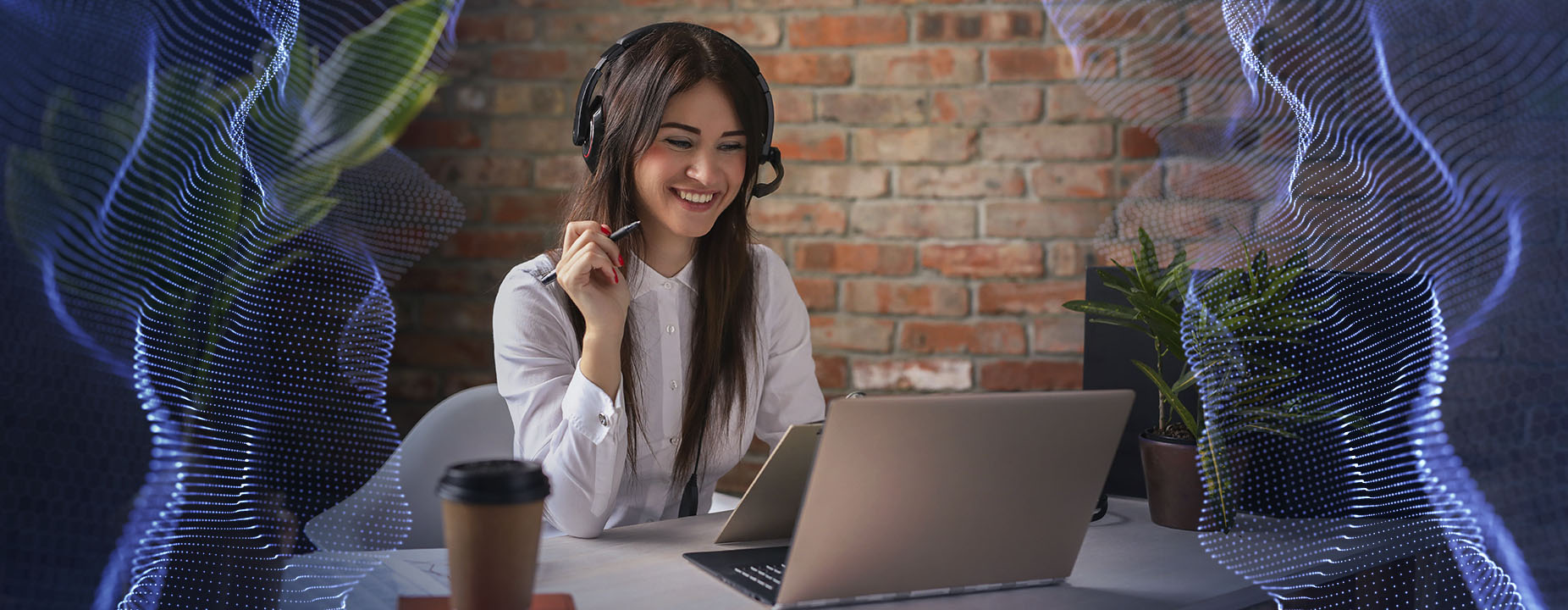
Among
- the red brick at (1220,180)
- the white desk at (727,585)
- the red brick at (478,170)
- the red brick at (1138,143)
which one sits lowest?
the white desk at (727,585)

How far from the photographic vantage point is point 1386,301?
1356mm

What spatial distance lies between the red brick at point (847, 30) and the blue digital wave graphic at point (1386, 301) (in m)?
0.47

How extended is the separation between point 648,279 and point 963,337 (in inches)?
30.7

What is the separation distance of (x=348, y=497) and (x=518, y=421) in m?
0.40

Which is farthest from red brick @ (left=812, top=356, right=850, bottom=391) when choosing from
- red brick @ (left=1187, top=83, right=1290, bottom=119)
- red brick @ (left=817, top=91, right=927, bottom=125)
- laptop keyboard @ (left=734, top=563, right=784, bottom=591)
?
laptop keyboard @ (left=734, top=563, right=784, bottom=591)

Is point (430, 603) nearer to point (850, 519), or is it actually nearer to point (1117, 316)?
point (850, 519)

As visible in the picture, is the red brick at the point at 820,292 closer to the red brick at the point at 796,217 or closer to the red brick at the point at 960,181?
the red brick at the point at 796,217

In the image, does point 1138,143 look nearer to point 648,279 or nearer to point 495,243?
point 648,279

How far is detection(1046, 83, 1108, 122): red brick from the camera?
2.06 metres

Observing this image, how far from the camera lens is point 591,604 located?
3.22ft

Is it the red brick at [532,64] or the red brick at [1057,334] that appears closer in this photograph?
the red brick at [1057,334]

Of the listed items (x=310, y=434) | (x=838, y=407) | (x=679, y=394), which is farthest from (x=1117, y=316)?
(x=310, y=434)

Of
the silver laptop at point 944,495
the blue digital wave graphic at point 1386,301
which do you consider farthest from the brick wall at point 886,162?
the silver laptop at point 944,495

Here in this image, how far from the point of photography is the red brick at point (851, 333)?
7.20 ft
